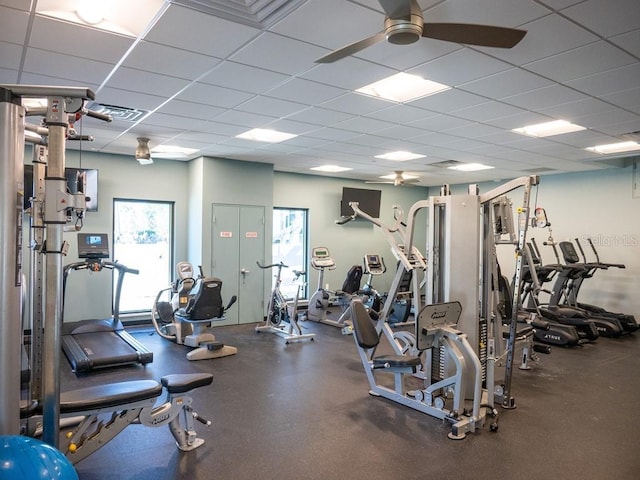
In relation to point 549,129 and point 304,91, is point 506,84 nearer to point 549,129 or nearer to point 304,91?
point 304,91

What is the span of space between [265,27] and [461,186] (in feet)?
28.2

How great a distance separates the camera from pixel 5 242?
80.7 inches

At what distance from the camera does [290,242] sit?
8.93 meters

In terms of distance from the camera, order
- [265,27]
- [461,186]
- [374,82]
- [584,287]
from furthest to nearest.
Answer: [461,186], [584,287], [374,82], [265,27]

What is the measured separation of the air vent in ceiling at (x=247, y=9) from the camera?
2.41 metres

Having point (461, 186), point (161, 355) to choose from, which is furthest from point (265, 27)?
point (461, 186)

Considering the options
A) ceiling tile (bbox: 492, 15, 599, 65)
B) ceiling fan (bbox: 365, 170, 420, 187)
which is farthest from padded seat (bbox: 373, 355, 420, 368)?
ceiling fan (bbox: 365, 170, 420, 187)

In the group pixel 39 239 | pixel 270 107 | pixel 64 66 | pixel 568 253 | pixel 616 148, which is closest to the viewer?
pixel 39 239

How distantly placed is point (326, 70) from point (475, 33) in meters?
1.44

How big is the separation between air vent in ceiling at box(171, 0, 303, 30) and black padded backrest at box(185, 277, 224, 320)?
11.4 ft

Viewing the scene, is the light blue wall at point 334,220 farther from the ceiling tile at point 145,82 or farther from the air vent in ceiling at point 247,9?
the air vent in ceiling at point 247,9

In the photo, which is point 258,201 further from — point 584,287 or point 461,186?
point 584,287

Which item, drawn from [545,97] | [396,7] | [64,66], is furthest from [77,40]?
[545,97]

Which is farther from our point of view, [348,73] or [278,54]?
[348,73]
